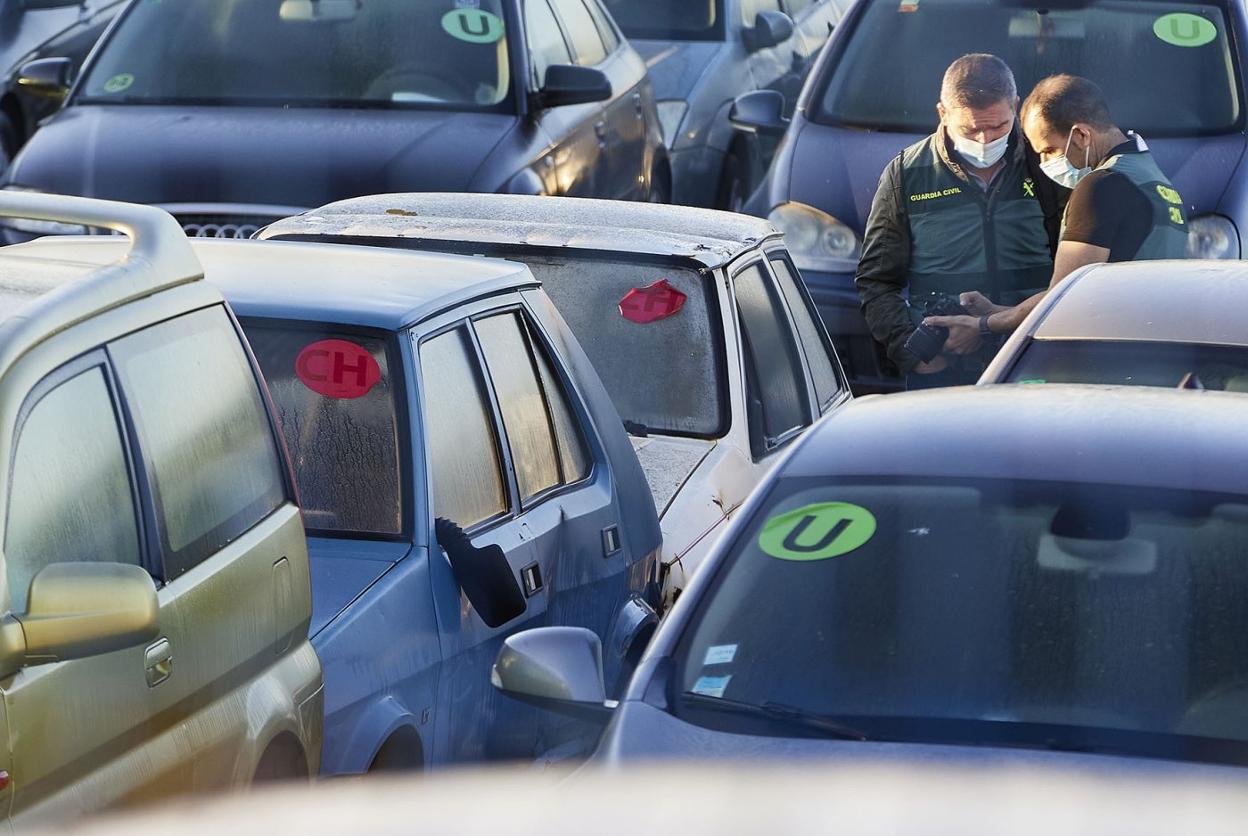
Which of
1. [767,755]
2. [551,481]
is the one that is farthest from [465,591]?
[767,755]

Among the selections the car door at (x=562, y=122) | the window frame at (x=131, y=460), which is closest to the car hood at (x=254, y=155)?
the car door at (x=562, y=122)

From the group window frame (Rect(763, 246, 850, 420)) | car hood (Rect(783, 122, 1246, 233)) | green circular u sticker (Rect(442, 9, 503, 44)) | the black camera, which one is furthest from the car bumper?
green circular u sticker (Rect(442, 9, 503, 44))

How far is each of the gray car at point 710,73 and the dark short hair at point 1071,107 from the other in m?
5.88

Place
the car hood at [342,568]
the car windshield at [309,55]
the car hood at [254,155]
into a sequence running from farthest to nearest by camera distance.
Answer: the car windshield at [309,55] < the car hood at [254,155] < the car hood at [342,568]

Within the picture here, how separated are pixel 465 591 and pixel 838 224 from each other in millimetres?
4735

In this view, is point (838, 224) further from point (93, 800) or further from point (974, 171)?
point (93, 800)

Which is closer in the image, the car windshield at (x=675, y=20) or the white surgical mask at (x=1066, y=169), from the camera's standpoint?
the white surgical mask at (x=1066, y=169)

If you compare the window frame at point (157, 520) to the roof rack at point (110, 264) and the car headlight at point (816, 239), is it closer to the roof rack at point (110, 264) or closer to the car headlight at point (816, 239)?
the roof rack at point (110, 264)

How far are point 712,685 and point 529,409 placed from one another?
1863 mm

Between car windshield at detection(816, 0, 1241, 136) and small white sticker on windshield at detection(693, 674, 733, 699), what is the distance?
619 cm

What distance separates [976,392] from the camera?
4.56 m

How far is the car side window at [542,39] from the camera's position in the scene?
34.7 ft

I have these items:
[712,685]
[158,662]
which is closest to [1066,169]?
[712,685]

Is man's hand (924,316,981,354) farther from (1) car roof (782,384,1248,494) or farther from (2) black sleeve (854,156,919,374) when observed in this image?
(1) car roof (782,384,1248,494)
